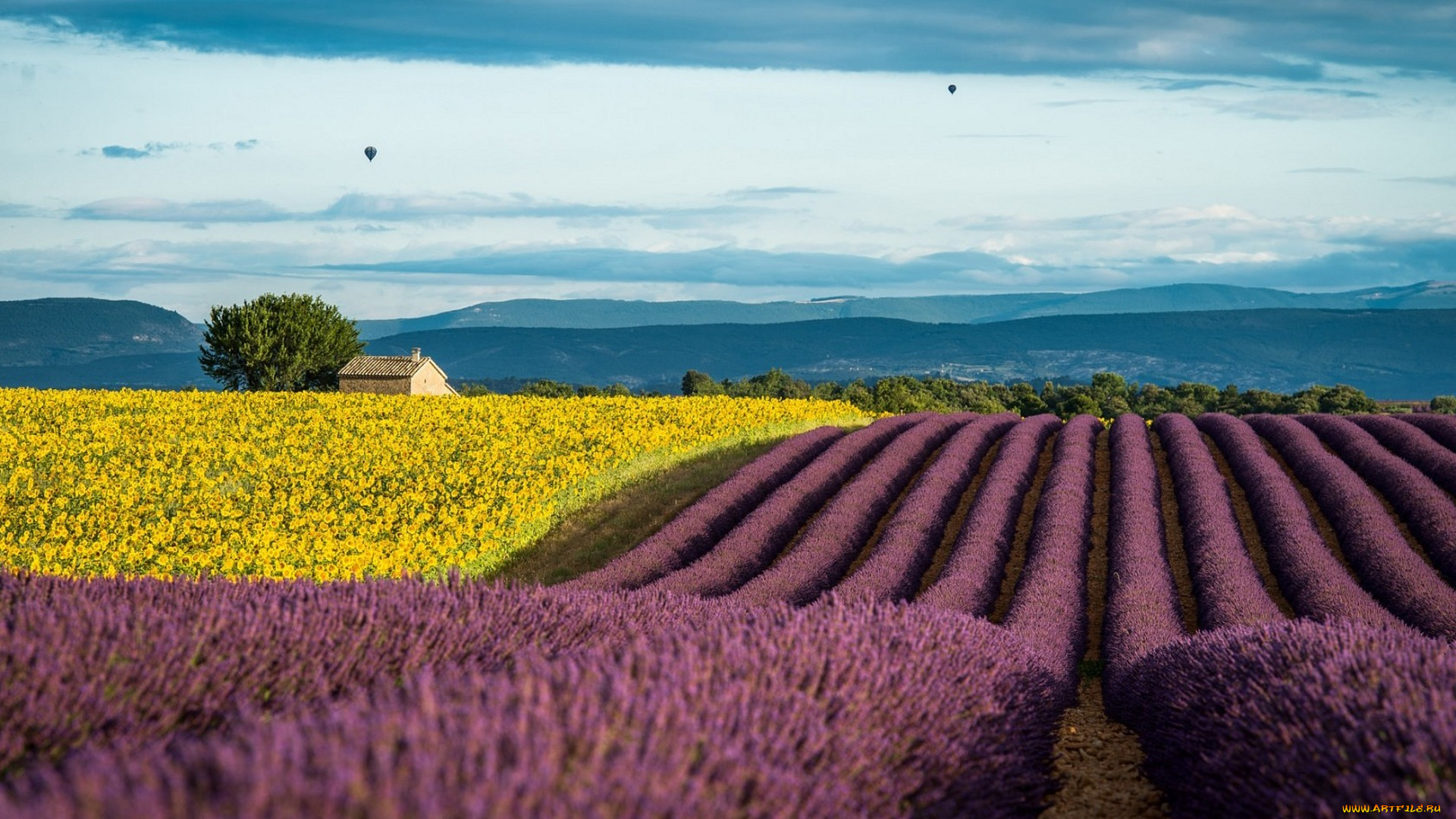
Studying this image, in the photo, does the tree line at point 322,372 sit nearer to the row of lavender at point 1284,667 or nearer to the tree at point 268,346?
the tree at point 268,346

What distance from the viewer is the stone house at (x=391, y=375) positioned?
5656cm

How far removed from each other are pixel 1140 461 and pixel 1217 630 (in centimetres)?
1604

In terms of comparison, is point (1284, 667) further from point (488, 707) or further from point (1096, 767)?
point (488, 707)

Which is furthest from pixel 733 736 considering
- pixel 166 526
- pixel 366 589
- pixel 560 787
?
pixel 166 526

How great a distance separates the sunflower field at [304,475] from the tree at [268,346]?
26.7m

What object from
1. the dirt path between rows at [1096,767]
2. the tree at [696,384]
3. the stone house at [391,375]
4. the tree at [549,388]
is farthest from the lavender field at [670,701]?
the tree at [549,388]

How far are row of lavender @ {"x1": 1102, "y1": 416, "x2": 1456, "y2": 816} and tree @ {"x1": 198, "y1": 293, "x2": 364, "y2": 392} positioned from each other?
47.1 m

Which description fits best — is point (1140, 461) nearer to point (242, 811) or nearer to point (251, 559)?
point (251, 559)

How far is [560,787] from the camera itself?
327 centimetres

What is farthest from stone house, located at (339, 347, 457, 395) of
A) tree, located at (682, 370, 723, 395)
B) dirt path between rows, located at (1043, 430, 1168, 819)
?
dirt path between rows, located at (1043, 430, 1168, 819)

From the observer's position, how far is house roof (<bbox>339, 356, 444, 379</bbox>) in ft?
188

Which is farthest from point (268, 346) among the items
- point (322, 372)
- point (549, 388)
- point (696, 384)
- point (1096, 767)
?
point (1096, 767)

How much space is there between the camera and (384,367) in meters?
58.6

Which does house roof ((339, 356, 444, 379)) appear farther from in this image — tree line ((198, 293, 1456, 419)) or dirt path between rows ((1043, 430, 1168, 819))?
dirt path between rows ((1043, 430, 1168, 819))
